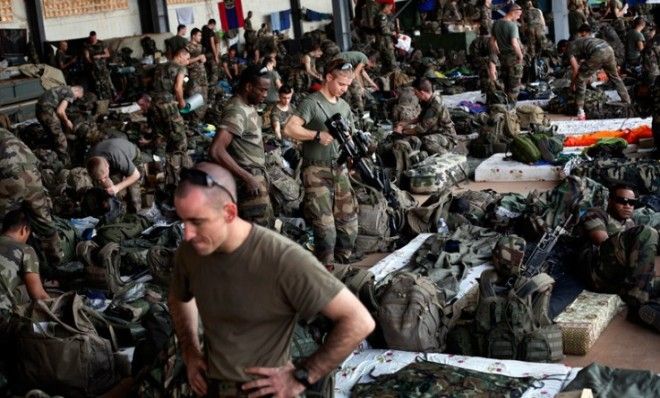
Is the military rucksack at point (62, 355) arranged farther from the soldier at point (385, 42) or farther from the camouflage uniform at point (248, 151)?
the soldier at point (385, 42)

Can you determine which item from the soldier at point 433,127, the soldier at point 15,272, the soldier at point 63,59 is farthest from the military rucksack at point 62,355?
the soldier at point 63,59

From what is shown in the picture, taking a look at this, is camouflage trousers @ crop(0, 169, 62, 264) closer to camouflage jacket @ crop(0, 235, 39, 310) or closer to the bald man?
camouflage jacket @ crop(0, 235, 39, 310)

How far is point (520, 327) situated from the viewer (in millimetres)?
5680

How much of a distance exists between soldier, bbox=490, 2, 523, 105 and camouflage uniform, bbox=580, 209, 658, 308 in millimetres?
8120

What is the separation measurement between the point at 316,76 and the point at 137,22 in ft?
21.8

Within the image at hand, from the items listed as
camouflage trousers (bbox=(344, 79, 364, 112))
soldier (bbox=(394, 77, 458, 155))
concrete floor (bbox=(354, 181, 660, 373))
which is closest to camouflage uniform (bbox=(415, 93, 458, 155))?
soldier (bbox=(394, 77, 458, 155))

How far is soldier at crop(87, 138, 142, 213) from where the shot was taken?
28.5ft

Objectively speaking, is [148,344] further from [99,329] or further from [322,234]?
[322,234]

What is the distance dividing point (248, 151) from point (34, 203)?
205 cm

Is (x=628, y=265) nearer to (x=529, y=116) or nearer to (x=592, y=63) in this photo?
(x=529, y=116)

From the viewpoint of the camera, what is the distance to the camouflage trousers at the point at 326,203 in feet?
23.8

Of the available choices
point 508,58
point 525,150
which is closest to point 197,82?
point 508,58

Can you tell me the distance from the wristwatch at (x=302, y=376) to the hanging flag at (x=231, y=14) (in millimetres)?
21433

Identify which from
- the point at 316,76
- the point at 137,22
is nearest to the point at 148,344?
the point at 316,76
